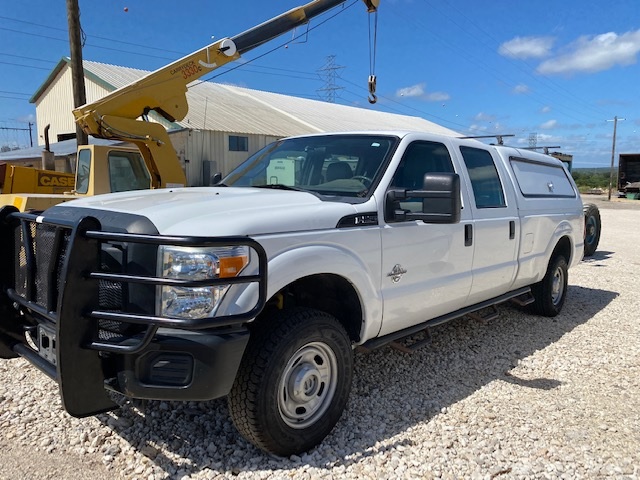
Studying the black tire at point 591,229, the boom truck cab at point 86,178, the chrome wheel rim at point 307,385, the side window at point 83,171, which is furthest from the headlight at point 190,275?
the black tire at point 591,229

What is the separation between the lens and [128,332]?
267cm

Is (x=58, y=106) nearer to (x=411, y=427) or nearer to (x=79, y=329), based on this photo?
(x=79, y=329)

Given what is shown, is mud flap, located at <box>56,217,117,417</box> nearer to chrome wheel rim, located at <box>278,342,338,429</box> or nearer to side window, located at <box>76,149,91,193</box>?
chrome wheel rim, located at <box>278,342,338,429</box>

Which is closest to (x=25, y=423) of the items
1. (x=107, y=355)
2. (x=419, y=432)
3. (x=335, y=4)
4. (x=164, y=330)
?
(x=107, y=355)

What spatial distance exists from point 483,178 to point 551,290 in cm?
206

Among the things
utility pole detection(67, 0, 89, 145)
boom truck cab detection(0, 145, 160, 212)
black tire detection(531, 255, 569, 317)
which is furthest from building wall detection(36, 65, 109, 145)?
black tire detection(531, 255, 569, 317)

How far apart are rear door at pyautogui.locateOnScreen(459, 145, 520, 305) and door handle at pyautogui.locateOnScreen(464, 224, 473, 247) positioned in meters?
0.02

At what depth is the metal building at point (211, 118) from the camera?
73.8ft

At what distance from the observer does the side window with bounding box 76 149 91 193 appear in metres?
7.57

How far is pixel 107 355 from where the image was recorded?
8.87 feet

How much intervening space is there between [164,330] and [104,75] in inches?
1029

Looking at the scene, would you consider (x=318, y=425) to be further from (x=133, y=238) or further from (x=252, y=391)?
(x=133, y=238)

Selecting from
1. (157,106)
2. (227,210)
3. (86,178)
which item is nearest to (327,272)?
(227,210)

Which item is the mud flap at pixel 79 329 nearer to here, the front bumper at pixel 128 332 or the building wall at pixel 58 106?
the front bumper at pixel 128 332
